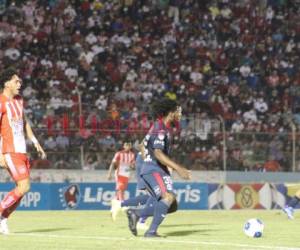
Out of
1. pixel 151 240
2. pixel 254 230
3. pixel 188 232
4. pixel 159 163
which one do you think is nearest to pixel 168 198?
pixel 159 163

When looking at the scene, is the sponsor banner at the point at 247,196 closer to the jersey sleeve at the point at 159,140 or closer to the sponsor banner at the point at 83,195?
the sponsor banner at the point at 83,195

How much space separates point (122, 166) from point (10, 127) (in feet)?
43.7

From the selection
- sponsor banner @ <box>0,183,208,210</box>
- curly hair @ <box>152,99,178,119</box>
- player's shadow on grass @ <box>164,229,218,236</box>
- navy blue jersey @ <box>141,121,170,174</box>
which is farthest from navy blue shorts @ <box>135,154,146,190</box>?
sponsor banner @ <box>0,183,208,210</box>

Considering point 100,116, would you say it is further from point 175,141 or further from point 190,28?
point 190,28

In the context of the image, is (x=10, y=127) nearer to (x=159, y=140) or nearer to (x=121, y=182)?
(x=159, y=140)

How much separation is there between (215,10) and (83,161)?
43.6 ft

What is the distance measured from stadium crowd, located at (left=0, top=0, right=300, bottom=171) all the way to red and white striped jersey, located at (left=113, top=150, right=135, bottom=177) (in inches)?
31.8

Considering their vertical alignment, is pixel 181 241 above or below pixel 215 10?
below

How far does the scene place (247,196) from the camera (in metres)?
31.5

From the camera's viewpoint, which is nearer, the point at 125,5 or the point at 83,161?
the point at 83,161

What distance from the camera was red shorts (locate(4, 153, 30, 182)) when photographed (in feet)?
47.0

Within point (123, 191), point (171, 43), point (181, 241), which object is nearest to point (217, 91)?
point (171, 43)

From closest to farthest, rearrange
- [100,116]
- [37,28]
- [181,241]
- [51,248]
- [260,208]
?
[51,248]
[181,241]
[100,116]
[260,208]
[37,28]

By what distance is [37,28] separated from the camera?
34.7m
